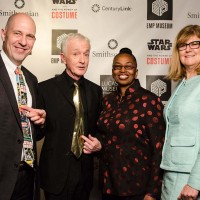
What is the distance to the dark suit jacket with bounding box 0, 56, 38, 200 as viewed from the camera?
1.56 meters

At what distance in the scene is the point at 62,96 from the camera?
197 cm

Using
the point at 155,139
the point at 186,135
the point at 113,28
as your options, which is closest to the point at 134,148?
the point at 155,139

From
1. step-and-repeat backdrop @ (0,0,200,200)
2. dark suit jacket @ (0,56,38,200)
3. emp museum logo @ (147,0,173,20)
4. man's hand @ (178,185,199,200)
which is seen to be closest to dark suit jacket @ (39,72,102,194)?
dark suit jacket @ (0,56,38,200)

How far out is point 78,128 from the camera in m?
1.94

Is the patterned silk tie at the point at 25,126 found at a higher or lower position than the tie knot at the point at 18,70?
lower

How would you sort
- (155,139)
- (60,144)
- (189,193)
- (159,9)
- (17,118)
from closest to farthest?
(189,193)
(17,118)
(155,139)
(60,144)
(159,9)

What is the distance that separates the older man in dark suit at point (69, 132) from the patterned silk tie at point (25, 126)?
240mm

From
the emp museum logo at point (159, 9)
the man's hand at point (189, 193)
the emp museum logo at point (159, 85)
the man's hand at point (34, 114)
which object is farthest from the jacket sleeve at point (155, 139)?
the emp museum logo at point (159, 9)

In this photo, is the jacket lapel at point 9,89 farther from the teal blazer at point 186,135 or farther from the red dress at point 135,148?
the teal blazer at point 186,135

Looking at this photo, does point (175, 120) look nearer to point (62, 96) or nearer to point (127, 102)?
point (127, 102)

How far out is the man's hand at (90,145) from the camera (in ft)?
6.09

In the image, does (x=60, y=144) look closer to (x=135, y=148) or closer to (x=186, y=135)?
(x=135, y=148)

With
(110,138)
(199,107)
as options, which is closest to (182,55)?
(199,107)

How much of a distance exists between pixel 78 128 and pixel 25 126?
369 millimetres
